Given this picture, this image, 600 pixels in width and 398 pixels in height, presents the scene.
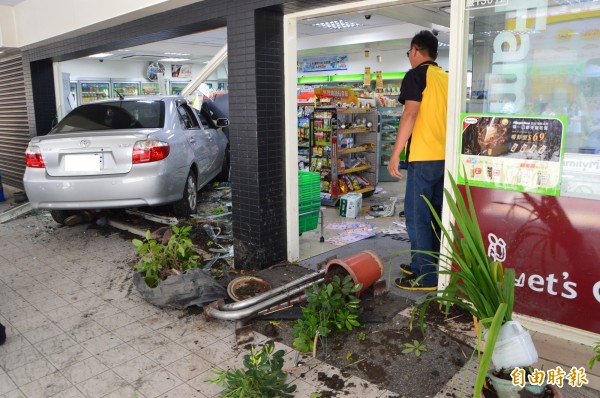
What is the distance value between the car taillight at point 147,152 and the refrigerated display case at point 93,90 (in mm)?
13806

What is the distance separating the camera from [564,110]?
288 cm

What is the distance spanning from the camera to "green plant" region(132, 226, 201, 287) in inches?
152

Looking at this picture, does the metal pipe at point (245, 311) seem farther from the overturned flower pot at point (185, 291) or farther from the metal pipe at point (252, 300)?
the overturned flower pot at point (185, 291)

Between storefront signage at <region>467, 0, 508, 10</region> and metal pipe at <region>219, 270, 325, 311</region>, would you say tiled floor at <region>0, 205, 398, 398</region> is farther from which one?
storefront signage at <region>467, 0, 508, 10</region>

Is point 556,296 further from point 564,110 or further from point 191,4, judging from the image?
point 191,4

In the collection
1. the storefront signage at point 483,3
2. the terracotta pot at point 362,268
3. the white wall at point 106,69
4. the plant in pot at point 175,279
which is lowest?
the plant in pot at point 175,279

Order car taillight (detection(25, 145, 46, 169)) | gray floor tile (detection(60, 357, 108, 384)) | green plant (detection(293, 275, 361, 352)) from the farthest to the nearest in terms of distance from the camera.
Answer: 1. car taillight (detection(25, 145, 46, 169))
2. green plant (detection(293, 275, 361, 352))
3. gray floor tile (detection(60, 357, 108, 384))

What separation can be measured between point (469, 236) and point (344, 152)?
17.8 ft

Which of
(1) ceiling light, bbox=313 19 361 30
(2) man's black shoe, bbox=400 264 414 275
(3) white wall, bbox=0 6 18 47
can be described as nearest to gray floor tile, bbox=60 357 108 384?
(2) man's black shoe, bbox=400 264 414 275

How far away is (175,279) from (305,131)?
4.46 m

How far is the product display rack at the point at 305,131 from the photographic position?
7.38 meters

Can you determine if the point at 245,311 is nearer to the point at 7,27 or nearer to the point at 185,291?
the point at 185,291

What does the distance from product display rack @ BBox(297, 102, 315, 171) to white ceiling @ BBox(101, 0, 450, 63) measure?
140 cm

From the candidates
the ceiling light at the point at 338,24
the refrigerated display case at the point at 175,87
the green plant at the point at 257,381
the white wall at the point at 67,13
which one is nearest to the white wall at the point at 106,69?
the refrigerated display case at the point at 175,87
